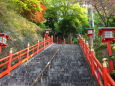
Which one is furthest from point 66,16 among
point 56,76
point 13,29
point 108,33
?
point 56,76

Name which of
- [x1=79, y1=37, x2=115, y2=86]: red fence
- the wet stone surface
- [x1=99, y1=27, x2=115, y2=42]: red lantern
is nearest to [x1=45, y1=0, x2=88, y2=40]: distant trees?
[x1=99, y1=27, x2=115, y2=42]: red lantern

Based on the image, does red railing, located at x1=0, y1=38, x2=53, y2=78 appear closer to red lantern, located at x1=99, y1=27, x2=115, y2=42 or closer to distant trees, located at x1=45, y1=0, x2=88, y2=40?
red lantern, located at x1=99, y1=27, x2=115, y2=42

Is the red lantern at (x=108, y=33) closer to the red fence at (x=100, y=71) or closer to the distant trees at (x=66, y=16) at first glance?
the red fence at (x=100, y=71)

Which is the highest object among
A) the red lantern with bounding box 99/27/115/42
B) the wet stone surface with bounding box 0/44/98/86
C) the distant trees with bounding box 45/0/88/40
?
the distant trees with bounding box 45/0/88/40

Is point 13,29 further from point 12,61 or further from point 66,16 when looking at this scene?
point 66,16

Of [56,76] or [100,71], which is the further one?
[56,76]

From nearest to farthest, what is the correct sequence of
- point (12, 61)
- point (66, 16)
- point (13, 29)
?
point (12, 61) < point (13, 29) < point (66, 16)

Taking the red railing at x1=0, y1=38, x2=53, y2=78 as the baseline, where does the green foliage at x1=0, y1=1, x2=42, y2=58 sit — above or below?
above

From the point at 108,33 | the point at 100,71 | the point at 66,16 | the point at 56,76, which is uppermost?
the point at 66,16

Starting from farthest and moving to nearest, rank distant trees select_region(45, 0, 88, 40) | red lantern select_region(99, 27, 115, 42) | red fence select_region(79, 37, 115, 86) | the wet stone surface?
1. distant trees select_region(45, 0, 88, 40)
2. red lantern select_region(99, 27, 115, 42)
3. the wet stone surface
4. red fence select_region(79, 37, 115, 86)

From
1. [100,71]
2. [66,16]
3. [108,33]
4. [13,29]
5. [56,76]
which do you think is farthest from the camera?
[66,16]

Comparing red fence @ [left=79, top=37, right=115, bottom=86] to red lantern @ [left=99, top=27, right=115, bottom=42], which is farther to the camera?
red lantern @ [left=99, top=27, right=115, bottom=42]

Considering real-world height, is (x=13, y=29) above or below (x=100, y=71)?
above

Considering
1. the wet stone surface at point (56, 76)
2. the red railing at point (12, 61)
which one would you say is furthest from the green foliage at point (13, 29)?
the wet stone surface at point (56, 76)
